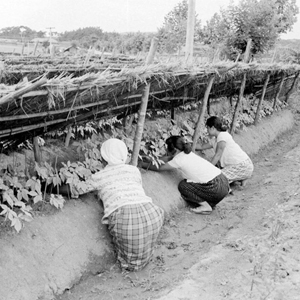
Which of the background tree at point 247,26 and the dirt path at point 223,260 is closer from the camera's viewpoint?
the dirt path at point 223,260

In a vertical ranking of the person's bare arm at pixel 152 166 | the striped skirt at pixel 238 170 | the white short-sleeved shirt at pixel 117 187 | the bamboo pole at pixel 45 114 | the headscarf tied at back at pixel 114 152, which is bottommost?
the striped skirt at pixel 238 170

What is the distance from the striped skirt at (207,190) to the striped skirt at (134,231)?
1.57 metres

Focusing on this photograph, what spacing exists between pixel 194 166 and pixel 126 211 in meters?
1.84

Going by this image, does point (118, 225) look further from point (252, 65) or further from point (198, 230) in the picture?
point (252, 65)

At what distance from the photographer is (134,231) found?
4055 mm

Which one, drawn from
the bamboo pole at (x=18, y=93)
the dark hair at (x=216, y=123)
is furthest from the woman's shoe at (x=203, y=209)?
the bamboo pole at (x=18, y=93)

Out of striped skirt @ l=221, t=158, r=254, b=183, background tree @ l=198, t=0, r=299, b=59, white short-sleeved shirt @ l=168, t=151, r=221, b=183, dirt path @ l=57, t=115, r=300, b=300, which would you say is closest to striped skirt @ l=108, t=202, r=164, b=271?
dirt path @ l=57, t=115, r=300, b=300

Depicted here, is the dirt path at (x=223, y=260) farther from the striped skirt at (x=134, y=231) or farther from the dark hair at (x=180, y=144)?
the dark hair at (x=180, y=144)

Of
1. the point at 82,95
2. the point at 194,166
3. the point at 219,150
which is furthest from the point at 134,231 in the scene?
the point at 219,150

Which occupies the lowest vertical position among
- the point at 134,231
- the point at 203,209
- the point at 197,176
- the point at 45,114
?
the point at 203,209

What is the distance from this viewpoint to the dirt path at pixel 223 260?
3.46 metres

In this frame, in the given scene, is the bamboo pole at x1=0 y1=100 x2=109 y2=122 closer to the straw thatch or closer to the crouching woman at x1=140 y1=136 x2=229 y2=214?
the straw thatch

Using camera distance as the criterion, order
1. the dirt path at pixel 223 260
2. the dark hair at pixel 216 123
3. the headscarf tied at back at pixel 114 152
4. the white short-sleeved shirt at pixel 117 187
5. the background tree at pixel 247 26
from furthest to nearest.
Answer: the background tree at pixel 247 26 < the dark hair at pixel 216 123 < the headscarf tied at back at pixel 114 152 < the white short-sleeved shirt at pixel 117 187 < the dirt path at pixel 223 260

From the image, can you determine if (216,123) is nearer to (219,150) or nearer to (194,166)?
(219,150)
